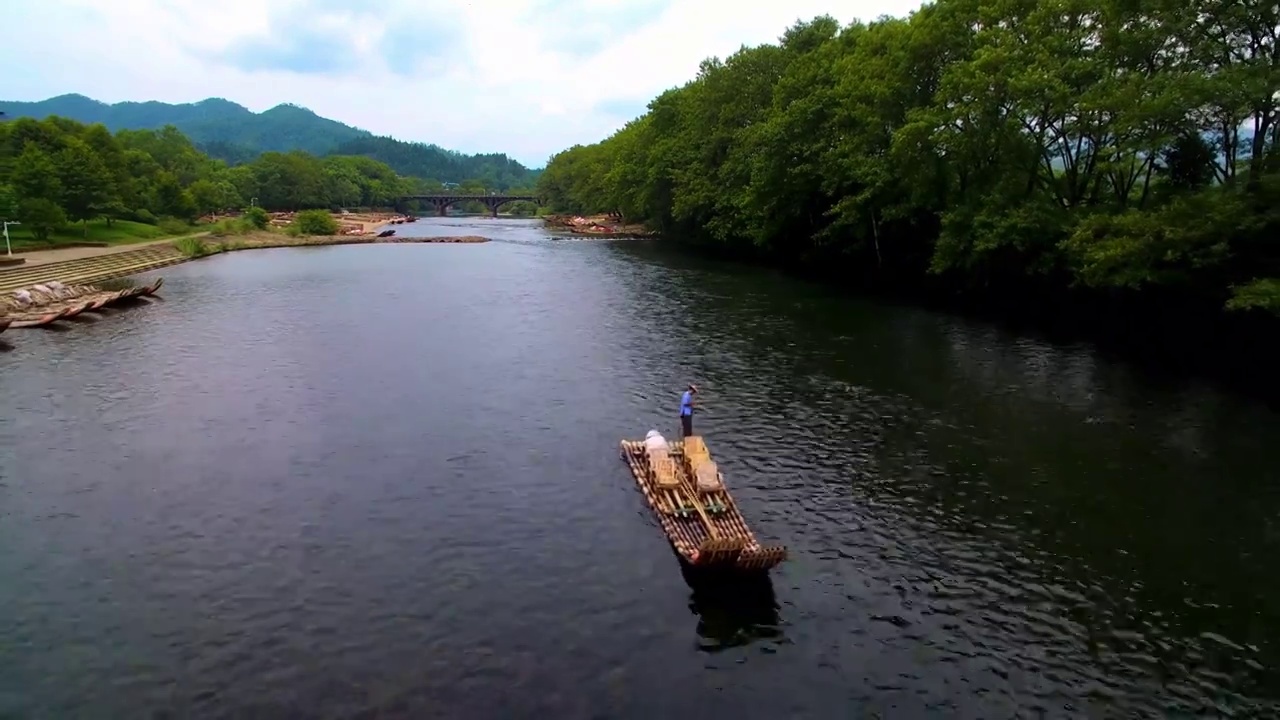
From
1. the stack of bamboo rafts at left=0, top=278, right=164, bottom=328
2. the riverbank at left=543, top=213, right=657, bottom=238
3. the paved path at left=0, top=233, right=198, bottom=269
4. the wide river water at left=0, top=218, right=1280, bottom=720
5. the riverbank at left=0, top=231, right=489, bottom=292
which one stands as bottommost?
the wide river water at left=0, top=218, right=1280, bottom=720

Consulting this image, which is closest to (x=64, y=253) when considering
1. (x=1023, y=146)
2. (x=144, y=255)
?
(x=144, y=255)

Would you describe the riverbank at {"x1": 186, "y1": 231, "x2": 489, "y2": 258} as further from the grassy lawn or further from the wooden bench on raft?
the wooden bench on raft

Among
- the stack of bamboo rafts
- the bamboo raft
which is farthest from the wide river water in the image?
the stack of bamboo rafts

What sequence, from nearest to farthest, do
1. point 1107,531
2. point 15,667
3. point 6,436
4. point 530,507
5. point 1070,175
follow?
point 15,667 < point 1107,531 < point 530,507 < point 6,436 < point 1070,175

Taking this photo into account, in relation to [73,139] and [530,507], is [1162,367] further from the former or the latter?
[73,139]

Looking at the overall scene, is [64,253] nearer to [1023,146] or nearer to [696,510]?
[696,510]

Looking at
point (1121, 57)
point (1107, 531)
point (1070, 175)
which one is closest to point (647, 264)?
point (1070, 175)
